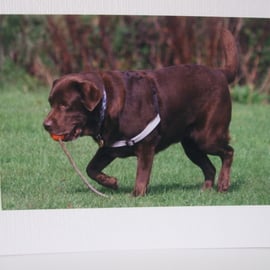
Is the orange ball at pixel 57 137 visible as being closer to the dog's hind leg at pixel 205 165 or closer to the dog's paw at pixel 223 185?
the dog's hind leg at pixel 205 165

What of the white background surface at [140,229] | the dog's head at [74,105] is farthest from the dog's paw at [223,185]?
the dog's head at [74,105]

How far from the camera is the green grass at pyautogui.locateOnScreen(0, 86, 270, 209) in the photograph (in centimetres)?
506

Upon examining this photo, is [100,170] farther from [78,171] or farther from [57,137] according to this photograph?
[57,137]

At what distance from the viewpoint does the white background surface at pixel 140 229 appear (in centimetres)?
499

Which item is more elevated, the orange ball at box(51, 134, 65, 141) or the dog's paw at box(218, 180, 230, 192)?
the orange ball at box(51, 134, 65, 141)

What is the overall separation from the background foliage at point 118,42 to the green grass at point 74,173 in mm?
219

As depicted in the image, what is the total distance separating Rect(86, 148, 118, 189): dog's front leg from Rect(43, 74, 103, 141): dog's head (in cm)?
26

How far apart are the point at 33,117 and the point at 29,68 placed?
1.04 ft

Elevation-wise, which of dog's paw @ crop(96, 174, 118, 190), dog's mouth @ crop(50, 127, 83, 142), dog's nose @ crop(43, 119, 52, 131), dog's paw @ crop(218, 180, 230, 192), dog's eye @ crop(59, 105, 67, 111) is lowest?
dog's paw @ crop(218, 180, 230, 192)

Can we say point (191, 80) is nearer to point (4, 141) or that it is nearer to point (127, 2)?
point (127, 2)

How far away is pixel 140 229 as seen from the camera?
5.12 meters

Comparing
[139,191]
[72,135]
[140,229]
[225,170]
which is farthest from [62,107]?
[225,170]

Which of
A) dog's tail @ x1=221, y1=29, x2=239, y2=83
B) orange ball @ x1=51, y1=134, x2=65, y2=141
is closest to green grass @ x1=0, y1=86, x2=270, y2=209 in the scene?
orange ball @ x1=51, y1=134, x2=65, y2=141

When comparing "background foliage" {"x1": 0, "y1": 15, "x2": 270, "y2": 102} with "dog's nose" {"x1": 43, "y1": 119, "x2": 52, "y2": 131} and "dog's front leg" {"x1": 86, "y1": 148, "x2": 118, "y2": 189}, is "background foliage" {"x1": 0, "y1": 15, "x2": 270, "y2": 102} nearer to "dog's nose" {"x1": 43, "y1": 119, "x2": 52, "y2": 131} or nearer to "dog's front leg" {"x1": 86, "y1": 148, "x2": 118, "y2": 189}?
"dog's nose" {"x1": 43, "y1": 119, "x2": 52, "y2": 131}
